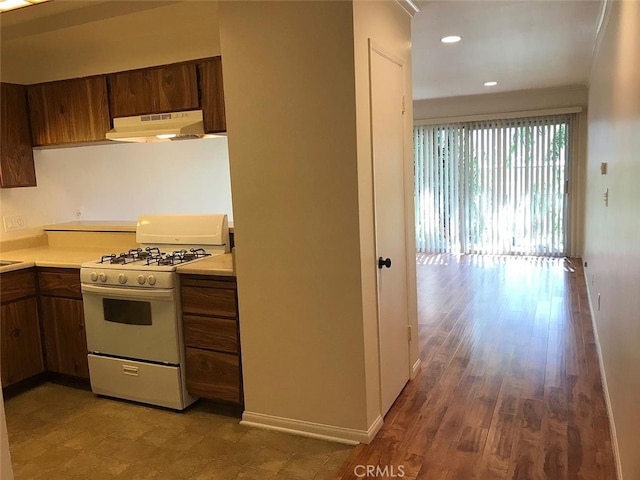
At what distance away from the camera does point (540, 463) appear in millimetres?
2473

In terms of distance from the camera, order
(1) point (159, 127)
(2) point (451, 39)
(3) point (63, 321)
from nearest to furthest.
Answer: (1) point (159, 127) < (3) point (63, 321) < (2) point (451, 39)

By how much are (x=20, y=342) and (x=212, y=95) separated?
2.09m

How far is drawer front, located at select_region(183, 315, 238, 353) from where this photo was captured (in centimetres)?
299

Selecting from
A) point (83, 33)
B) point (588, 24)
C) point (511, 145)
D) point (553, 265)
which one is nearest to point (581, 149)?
point (511, 145)

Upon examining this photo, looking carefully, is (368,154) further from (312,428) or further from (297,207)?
(312,428)

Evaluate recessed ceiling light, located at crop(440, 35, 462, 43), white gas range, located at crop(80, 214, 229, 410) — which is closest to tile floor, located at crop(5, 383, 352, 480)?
white gas range, located at crop(80, 214, 229, 410)

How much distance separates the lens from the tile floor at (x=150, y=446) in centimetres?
254

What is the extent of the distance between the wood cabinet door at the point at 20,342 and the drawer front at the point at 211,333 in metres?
1.27

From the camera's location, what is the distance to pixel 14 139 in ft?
13.0

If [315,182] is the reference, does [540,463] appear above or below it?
below

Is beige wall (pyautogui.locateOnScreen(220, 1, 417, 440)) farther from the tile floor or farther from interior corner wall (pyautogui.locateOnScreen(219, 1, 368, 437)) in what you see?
the tile floor

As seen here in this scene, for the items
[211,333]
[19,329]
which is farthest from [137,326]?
[19,329]

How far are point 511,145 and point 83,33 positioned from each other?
6.21 m

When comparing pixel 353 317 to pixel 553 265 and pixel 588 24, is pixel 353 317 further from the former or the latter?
pixel 553 265
